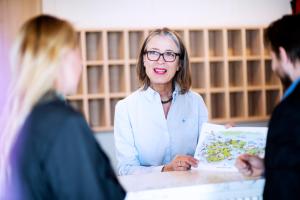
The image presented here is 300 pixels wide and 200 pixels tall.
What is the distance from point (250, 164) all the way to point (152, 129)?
2.47 feet

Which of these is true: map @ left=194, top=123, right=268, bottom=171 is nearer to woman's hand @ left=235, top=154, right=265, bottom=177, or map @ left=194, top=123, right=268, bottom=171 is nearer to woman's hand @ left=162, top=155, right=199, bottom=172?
woman's hand @ left=162, top=155, right=199, bottom=172

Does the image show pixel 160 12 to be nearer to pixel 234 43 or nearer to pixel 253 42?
pixel 234 43

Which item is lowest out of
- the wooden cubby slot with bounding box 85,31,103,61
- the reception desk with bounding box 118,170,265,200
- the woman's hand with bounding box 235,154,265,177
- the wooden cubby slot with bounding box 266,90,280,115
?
the reception desk with bounding box 118,170,265,200

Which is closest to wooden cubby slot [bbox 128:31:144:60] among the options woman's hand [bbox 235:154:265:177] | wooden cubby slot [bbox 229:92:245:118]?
wooden cubby slot [bbox 229:92:245:118]

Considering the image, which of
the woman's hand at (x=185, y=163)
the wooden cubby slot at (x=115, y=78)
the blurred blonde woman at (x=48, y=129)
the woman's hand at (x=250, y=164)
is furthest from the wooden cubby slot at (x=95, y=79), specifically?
the blurred blonde woman at (x=48, y=129)

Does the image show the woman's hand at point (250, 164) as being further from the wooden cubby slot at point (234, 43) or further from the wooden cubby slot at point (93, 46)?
the wooden cubby slot at point (234, 43)

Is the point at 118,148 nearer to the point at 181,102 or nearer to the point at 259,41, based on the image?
the point at 181,102

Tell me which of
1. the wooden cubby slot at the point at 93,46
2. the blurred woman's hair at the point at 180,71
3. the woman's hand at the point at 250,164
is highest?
the wooden cubby slot at the point at 93,46

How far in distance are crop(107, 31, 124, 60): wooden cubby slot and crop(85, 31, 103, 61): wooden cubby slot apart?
97 millimetres

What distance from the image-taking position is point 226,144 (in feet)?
5.90

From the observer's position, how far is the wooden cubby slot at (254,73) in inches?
152

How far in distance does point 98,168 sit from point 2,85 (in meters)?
2.15

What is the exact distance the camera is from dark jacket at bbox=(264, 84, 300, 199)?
125 centimetres

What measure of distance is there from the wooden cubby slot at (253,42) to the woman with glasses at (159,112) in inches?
68.0
